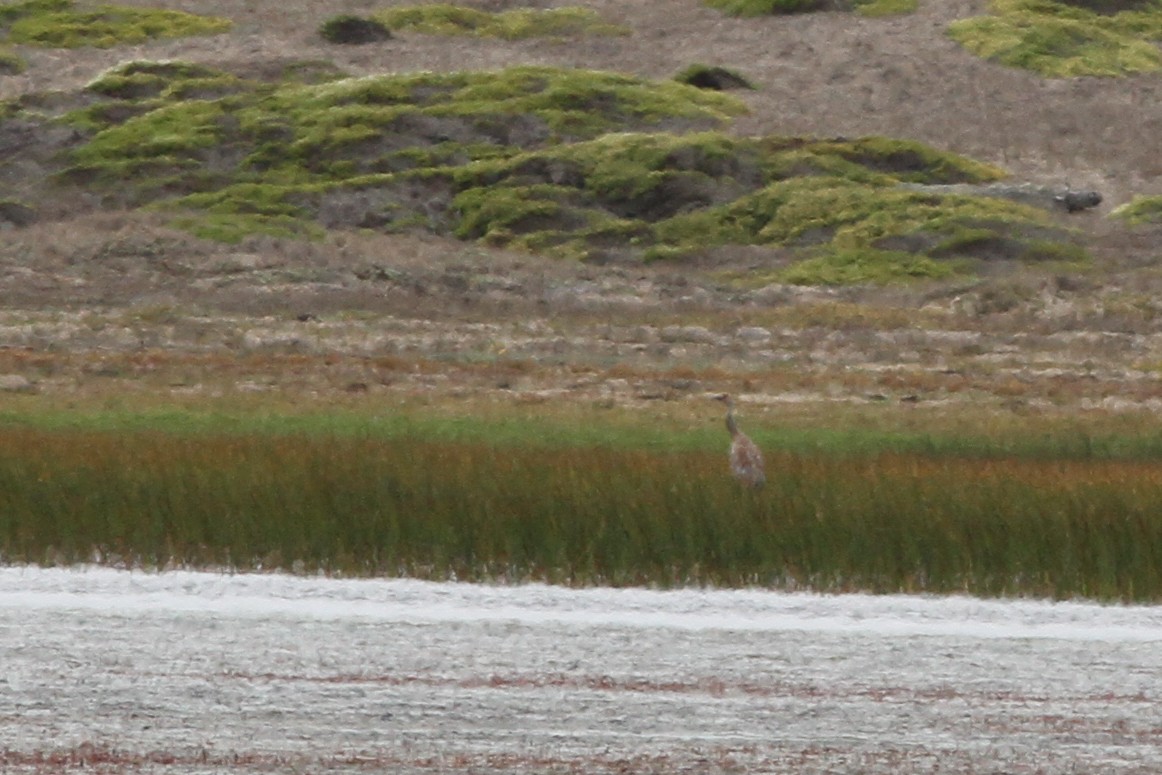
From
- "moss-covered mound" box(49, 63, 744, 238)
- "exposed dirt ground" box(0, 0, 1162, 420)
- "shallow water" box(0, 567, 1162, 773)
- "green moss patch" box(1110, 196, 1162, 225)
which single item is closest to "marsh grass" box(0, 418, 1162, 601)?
"shallow water" box(0, 567, 1162, 773)

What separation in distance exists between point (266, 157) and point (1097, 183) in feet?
76.1

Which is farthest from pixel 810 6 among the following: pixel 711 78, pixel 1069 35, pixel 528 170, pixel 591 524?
pixel 591 524

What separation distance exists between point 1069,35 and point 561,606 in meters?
65.8

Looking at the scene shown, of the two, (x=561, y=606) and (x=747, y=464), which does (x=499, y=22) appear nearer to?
(x=747, y=464)

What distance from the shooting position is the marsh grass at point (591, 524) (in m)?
18.9

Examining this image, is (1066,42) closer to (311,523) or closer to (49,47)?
(49,47)

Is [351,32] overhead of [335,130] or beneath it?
beneath

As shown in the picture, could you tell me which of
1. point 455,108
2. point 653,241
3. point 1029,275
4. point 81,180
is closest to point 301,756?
point 1029,275

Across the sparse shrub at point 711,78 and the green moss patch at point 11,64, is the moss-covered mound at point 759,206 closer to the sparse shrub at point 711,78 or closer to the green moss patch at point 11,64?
the sparse shrub at point 711,78

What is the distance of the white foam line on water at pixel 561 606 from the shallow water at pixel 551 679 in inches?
1.4

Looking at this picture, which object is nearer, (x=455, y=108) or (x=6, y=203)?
(x=6, y=203)

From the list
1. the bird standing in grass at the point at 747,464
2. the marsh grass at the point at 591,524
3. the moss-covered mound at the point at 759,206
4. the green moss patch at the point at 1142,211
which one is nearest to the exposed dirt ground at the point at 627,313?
the green moss patch at the point at 1142,211

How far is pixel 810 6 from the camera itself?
275 ft

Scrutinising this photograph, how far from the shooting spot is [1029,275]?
50.7 metres
